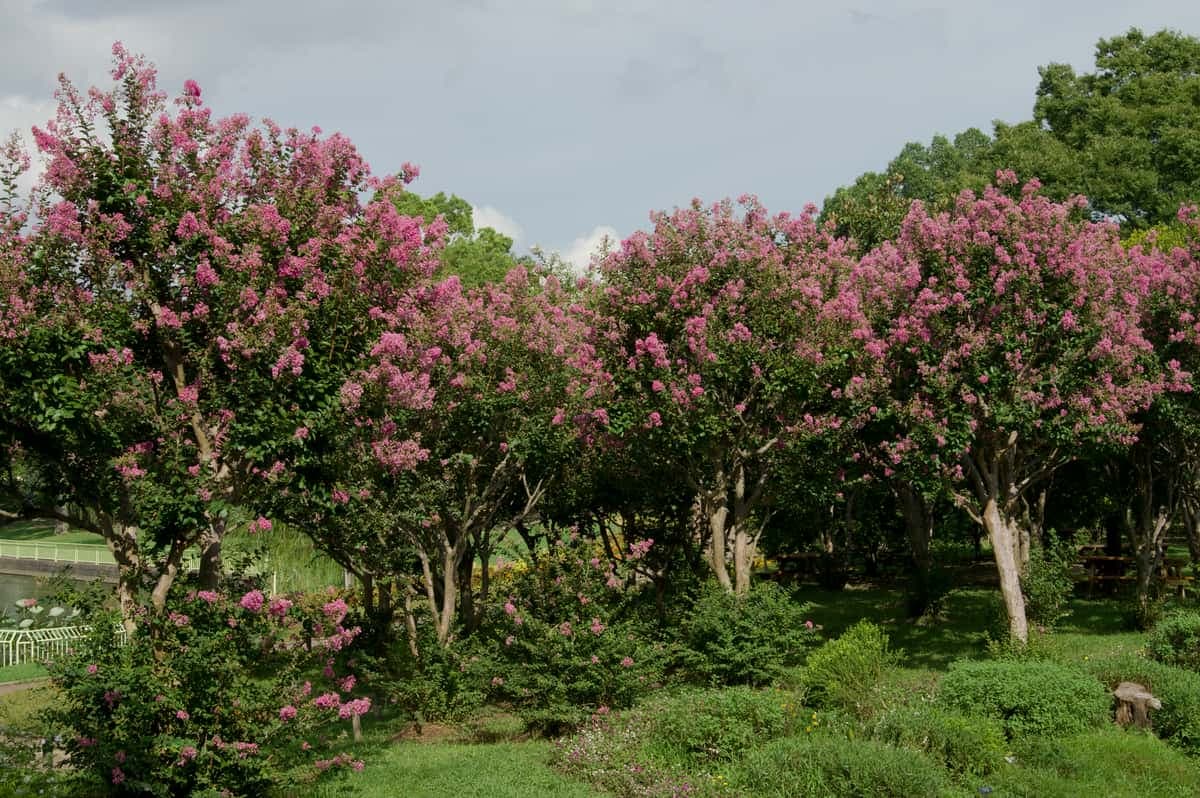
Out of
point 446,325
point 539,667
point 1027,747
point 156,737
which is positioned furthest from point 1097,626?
point 156,737

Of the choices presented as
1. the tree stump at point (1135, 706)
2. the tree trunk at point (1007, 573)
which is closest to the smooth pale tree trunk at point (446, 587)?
the tree trunk at point (1007, 573)

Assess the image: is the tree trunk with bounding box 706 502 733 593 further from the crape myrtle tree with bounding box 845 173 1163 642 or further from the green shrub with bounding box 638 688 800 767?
the green shrub with bounding box 638 688 800 767

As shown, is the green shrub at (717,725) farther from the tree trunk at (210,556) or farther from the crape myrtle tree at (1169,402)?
the crape myrtle tree at (1169,402)

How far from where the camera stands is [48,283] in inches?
386

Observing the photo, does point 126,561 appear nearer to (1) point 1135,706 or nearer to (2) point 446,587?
(2) point 446,587

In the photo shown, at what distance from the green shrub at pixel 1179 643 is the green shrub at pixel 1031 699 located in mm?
2594

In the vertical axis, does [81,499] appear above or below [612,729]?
above

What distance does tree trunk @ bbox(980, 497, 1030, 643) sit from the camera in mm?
15484

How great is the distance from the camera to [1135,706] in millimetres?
11125

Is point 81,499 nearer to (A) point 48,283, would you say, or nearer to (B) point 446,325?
(A) point 48,283

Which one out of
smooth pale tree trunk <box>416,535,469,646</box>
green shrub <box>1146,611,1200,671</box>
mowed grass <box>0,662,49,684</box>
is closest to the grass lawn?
mowed grass <box>0,662,49,684</box>

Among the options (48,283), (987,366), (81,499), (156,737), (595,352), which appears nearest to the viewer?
(156,737)

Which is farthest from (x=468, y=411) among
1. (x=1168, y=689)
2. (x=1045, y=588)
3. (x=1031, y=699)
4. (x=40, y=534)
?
(x=40, y=534)

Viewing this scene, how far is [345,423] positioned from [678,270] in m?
5.91
